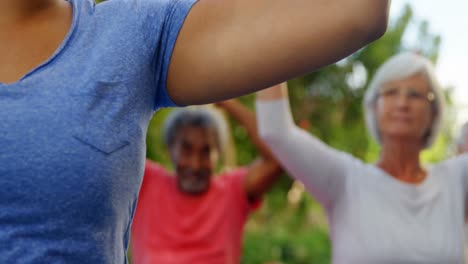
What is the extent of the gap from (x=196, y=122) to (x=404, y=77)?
1.34m

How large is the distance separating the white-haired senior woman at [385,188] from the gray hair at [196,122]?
1.22 metres

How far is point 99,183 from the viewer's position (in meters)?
0.85

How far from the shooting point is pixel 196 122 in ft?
15.1

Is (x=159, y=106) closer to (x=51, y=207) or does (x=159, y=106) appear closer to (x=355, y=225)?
(x=51, y=207)

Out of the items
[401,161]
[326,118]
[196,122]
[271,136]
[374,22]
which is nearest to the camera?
[374,22]

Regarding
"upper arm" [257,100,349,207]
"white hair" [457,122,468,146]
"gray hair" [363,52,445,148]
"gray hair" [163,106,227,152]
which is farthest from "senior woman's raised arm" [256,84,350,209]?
"gray hair" [163,106,227,152]

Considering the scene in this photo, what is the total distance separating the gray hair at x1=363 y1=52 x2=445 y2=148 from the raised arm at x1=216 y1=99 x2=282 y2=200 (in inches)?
29.4

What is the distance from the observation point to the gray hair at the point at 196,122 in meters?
4.61

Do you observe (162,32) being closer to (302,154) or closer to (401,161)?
(302,154)

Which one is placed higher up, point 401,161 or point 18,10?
point 18,10

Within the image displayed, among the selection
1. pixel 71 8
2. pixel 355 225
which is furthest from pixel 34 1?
pixel 355 225

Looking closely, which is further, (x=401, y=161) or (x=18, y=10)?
(x=401, y=161)

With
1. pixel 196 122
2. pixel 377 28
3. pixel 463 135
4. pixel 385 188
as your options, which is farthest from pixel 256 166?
pixel 377 28

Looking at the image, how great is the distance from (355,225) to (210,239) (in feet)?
3.69
